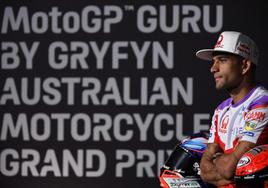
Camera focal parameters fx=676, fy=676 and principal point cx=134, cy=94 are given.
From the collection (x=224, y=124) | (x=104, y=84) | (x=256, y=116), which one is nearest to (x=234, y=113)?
(x=224, y=124)

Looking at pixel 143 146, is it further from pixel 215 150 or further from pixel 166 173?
pixel 215 150

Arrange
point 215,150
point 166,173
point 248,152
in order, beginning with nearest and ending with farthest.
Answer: point 248,152 → point 215,150 → point 166,173

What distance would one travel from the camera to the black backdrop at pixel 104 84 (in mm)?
6625

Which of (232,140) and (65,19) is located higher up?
(65,19)

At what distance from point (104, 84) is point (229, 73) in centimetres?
298

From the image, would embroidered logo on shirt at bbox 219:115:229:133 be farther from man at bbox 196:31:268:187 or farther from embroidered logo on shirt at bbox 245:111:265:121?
embroidered logo on shirt at bbox 245:111:265:121

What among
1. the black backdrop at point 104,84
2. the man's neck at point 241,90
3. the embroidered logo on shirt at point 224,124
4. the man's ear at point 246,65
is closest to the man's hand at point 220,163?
the embroidered logo on shirt at point 224,124

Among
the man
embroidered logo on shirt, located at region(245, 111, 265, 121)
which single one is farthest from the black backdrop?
embroidered logo on shirt, located at region(245, 111, 265, 121)

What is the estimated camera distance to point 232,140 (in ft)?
12.6

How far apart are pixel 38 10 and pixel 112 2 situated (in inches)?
30.0

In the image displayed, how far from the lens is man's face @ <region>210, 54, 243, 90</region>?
3.88m

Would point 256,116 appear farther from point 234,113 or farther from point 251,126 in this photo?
point 234,113

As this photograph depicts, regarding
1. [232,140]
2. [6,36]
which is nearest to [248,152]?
[232,140]

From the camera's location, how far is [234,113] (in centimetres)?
387
